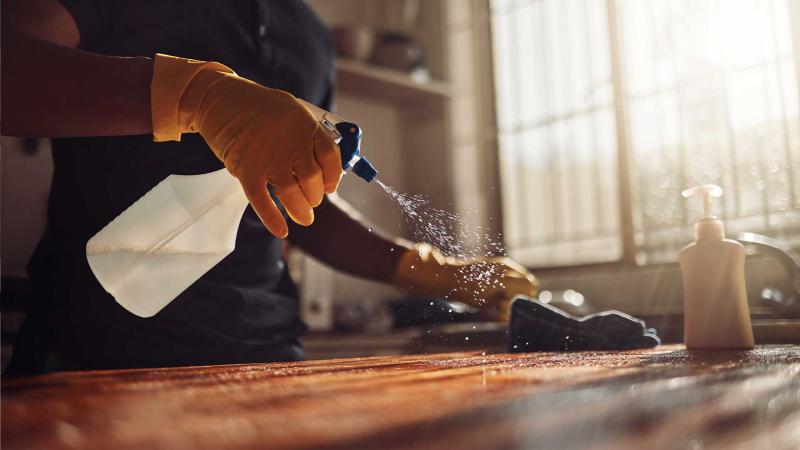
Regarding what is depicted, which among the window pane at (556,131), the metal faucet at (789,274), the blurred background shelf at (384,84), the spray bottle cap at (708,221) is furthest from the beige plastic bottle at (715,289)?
the blurred background shelf at (384,84)

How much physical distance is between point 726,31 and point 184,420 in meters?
2.31

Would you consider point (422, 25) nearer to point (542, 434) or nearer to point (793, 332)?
point (793, 332)

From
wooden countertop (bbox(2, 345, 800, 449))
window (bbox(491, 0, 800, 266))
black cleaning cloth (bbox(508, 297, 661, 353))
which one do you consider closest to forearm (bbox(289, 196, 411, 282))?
black cleaning cloth (bbox(508, 297, 661, 353))

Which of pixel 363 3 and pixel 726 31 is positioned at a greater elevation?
pixel 363 3

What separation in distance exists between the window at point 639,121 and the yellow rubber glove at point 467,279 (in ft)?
3.74

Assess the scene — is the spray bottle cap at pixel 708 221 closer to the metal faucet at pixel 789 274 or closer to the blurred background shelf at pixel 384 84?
the metal faucet at pixel 789 274

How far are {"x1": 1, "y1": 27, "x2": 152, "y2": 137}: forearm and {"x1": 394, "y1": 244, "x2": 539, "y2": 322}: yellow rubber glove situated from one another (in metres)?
0.67

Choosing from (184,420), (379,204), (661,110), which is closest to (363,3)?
(379,204)

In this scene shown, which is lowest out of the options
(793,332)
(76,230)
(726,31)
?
(793,332)

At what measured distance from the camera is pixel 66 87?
83cm

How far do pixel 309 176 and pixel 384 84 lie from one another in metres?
2.06

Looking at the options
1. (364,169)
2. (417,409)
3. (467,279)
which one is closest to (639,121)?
(467,279)

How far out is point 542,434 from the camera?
33cm

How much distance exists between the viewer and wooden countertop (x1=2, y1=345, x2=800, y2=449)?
0.33 meters
